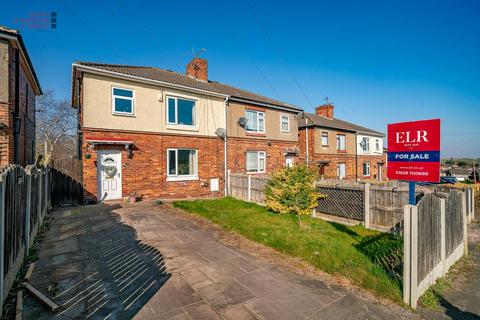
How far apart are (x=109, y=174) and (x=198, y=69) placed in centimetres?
1034

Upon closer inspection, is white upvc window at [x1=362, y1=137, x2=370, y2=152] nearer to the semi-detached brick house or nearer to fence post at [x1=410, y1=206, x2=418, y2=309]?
the semi-detached brick house

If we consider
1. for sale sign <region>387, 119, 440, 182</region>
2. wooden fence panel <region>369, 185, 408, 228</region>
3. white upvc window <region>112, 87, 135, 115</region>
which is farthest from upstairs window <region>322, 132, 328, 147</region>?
for sale sign <region>387, 119, 440, 182</region>

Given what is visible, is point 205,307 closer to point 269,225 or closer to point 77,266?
point 77,266

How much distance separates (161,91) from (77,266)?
1025 centimetres

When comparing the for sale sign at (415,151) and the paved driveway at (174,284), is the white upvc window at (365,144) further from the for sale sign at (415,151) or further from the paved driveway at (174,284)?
the paved driveway at (174,284)

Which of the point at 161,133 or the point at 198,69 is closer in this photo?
the point at 161,133

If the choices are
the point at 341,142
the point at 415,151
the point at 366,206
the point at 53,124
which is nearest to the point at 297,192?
the point at 366,206

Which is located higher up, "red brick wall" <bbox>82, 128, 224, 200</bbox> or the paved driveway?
"red brick wall" <bbox>82, 128, 224, 200</bbox>

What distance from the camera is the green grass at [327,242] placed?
13.3 feet

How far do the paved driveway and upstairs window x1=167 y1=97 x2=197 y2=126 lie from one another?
825 centimetres

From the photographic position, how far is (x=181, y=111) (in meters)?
13.8

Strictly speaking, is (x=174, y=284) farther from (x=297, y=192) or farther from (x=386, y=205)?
(x=386, y=205)

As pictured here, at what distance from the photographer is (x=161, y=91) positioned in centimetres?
1291

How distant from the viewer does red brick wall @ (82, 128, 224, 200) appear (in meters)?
10.8
